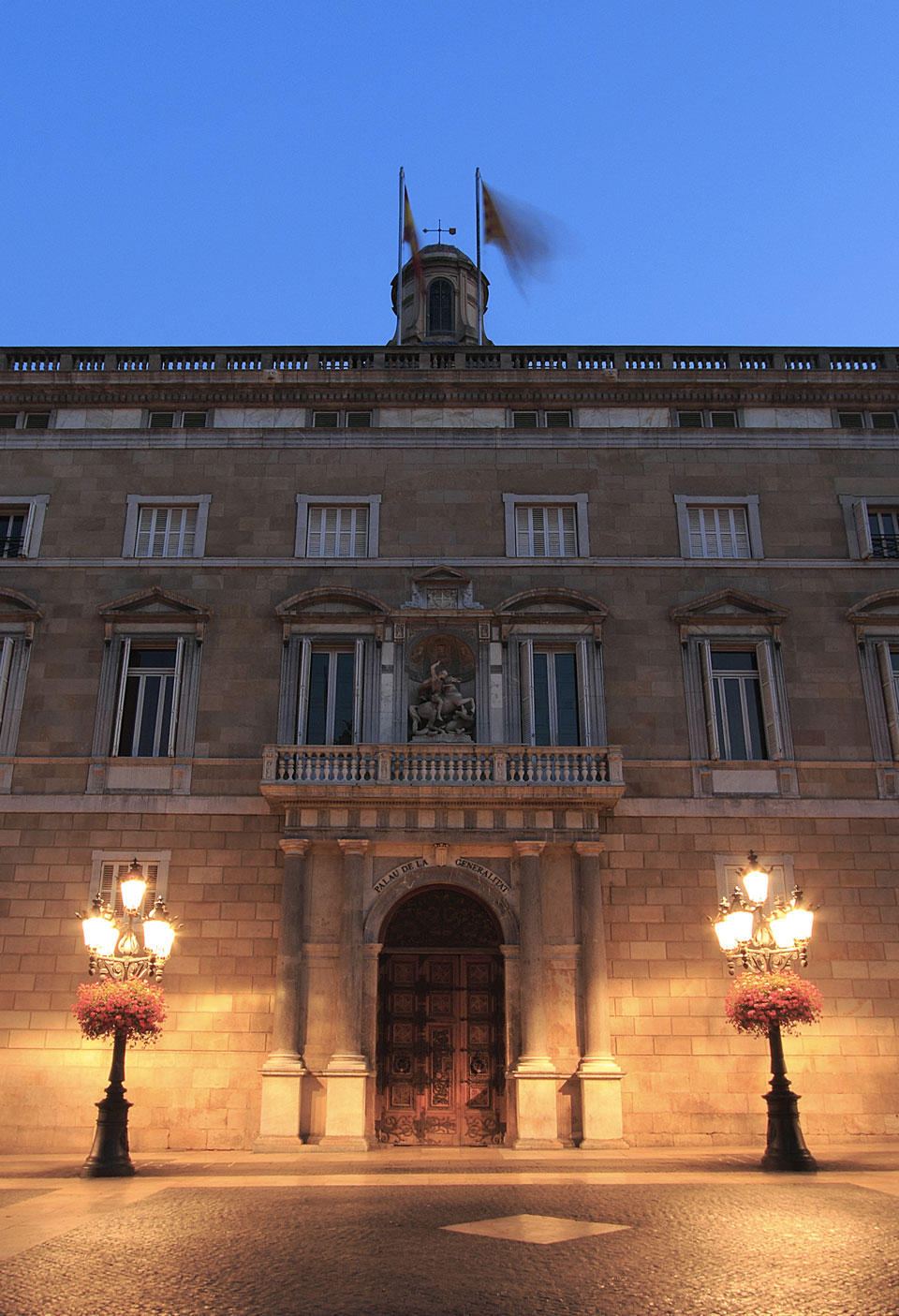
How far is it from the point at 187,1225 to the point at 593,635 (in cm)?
1543

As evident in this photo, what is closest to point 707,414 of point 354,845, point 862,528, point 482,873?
point 862,528

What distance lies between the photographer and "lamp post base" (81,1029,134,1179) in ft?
52.6

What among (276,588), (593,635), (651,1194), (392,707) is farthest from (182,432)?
(651,1194)

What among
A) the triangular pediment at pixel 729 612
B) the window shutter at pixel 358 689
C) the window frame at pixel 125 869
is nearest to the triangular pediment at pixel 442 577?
the window shutter at pixel 358 689

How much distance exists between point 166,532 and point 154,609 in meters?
2.29

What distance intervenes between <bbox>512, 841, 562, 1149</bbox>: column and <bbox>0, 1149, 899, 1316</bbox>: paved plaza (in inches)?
113

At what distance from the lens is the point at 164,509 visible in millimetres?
25594

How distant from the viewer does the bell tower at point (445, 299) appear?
5066cm

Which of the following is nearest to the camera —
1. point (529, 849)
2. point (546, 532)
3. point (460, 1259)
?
point (460, 1259)

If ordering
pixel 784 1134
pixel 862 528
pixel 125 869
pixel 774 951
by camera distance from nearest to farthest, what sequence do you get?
pixel 784 1134 → pixel 774 951 → pixel 125 869 → pixel 862 528

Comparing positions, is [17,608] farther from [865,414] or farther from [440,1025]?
[865,414]

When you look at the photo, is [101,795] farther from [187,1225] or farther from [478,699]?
[187,1225]

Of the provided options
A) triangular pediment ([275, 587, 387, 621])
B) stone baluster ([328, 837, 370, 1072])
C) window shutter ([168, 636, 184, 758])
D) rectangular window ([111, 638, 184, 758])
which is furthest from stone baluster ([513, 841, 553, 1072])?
rectangular window ([111, 638, 184, 758])

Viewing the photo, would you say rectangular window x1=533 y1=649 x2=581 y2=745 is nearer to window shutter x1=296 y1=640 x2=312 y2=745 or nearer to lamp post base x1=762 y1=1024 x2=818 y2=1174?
window shutter x1=296 y1=640 x2=312 y2=745
